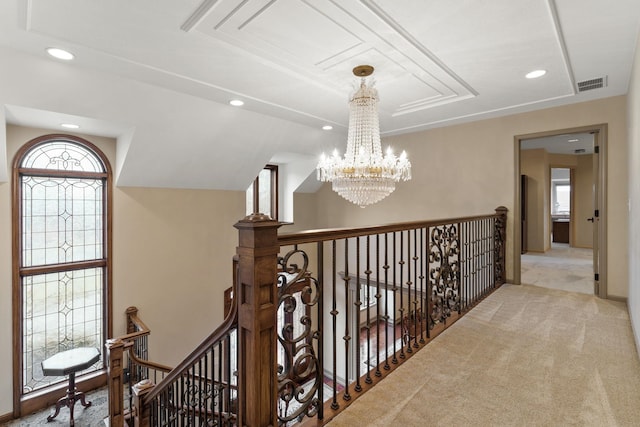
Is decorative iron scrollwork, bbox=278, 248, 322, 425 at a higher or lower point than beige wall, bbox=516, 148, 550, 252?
lower

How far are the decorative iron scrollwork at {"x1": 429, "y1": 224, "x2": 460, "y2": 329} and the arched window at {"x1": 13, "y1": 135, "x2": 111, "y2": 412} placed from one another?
430cm

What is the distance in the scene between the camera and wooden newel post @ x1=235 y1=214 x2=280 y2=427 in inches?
52.8

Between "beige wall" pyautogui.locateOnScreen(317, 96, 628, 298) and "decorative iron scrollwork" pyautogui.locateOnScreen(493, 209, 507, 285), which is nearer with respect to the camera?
"beige wall" pyautogui.locateOnScreen(317, 96, 628, 298)

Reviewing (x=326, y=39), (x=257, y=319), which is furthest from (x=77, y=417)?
(x=326, y=39)

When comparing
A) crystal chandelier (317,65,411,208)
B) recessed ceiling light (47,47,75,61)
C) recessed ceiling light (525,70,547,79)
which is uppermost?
recessed ceiling light (525,70,547,79)

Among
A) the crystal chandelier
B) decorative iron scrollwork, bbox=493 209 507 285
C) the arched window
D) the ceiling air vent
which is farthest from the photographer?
decorative iron scrollwork, bbox=493 209 507 285

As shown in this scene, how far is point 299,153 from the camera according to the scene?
6059 mm

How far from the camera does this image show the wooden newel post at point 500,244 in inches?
172

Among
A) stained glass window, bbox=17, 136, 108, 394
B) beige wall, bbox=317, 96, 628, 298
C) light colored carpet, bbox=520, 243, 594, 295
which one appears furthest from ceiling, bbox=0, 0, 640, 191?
light colored carpet, bbox=520, 243, 594, 295

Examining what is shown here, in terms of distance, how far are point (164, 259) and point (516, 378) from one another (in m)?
4.77

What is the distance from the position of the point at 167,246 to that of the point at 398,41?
172 inches

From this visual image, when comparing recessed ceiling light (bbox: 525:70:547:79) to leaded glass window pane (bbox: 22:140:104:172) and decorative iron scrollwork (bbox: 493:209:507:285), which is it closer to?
decorative iron scrollwork (bbox: 493:209:507:285)

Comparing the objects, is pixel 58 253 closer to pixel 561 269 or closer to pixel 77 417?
pixel 77 417

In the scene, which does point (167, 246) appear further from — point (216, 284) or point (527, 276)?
point (527, 276)
